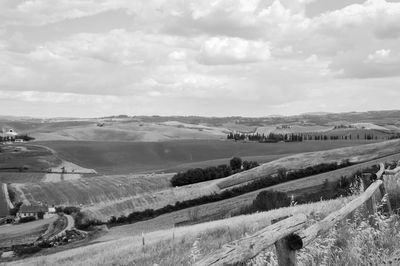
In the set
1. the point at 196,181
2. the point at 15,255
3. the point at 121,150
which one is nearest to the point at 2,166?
the point at 121,150

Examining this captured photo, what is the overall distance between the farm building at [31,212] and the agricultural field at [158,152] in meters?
44.1

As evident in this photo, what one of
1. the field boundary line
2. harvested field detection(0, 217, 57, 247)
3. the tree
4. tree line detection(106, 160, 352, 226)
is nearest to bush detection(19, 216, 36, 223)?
harvested field detection(0, 217, 57, 247)

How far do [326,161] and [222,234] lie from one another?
8062 cm

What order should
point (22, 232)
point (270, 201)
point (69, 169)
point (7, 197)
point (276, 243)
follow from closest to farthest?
1. point (276, 243)
2. point (270, 201)
3. point (22, 232)
4. point (7, 197)
5. point (69, 169)

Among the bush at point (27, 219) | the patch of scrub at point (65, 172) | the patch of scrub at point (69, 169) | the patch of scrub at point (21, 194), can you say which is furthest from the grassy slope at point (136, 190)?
the patch of scrub at point (69, 169)

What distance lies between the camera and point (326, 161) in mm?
93375

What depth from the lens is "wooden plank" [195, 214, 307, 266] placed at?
443 cm

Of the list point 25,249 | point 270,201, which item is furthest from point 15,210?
point 270,201

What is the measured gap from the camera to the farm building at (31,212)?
88.3 m

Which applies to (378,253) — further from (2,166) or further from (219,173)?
(2,166)

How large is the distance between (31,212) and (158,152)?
248 ft

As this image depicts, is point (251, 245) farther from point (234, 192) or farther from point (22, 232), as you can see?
point (234, 192)

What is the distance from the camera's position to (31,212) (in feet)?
292

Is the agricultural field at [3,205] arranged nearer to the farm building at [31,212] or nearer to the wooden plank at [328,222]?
the farm building at [31,212]
